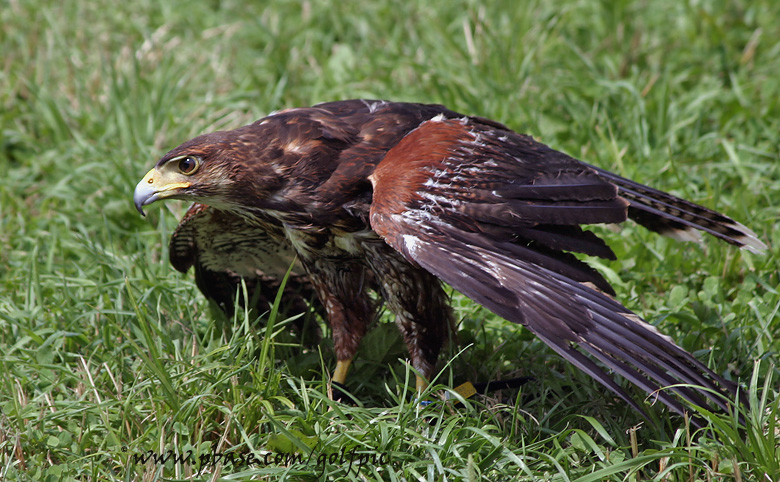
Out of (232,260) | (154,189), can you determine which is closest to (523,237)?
(154,189)

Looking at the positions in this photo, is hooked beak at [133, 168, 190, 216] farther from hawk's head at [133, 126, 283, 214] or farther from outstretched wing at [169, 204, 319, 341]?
outstretched wing at [169, 204, 319, 341]

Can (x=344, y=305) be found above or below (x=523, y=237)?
below

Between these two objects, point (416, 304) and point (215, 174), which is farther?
point (416, 304)

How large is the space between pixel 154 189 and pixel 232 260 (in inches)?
34.9

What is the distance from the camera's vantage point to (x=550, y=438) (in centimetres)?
330

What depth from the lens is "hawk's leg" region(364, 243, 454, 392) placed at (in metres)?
3.49

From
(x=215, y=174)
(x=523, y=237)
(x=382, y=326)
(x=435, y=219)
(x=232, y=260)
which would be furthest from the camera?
(x=232, y=260)

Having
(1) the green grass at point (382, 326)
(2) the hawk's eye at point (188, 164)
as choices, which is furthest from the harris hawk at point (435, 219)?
(1) the green grass at point (382, 326)

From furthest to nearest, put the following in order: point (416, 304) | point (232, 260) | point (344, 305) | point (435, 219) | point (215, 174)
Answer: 1. point (232, 260)
2. point (344, 305)
3. point (416, 304)
4. point (215, 174)
5. point (435, 219)

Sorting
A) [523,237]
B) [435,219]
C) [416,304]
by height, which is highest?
[435,219]

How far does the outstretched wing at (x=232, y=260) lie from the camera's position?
397 centimetres

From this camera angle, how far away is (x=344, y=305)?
3809 mm

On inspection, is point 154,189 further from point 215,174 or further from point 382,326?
point 382,326

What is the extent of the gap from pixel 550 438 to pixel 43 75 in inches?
182
